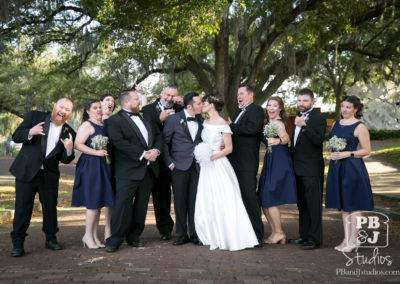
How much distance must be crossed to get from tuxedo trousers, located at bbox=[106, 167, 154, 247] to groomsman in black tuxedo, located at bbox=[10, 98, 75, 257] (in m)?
0.79

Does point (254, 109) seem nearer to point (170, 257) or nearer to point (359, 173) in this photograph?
point (359, 173)

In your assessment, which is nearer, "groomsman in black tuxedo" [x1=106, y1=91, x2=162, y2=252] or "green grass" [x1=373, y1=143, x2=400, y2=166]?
"groomsman in black tuxedo" [x1=106, y1=91, x2=162, y2=252]

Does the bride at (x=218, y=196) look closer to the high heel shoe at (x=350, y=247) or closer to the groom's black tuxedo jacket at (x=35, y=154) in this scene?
the high heel shoe at (x=350, y=247)

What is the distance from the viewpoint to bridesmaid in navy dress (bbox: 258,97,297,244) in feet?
21.4

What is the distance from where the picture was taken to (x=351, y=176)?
612cm

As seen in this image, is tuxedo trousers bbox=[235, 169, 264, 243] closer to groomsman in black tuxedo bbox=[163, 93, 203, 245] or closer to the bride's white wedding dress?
the bride's white wedding dress

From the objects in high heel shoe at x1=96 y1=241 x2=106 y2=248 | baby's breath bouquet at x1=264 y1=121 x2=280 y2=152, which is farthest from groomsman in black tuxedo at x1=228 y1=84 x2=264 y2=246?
high heel shoe at x1=96 y1=241 x2=106 y2=248

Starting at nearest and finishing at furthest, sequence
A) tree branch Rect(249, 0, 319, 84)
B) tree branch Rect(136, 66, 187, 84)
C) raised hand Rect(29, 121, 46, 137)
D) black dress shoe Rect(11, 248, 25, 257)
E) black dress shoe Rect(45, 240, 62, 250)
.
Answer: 1. black dress shoe Rect(11, 248, 25, 257)
2. raised hand Rect(29, 121, 46, 137)
3. black dress shoe Rect(45, 240, 62, 250)
4. tree branch Rect(249, 0, 319, 84)
5. tree branch Rect(136, 66, 187, 84)

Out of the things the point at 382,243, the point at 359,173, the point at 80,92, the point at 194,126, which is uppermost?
the point at 80,92

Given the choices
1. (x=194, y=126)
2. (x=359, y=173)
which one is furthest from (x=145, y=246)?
(x=359, y=173)

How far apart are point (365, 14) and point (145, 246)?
38.8 feet

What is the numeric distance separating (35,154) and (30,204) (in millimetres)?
664

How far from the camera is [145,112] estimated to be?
24.4ft

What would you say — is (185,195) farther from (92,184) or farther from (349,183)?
(349,183)
